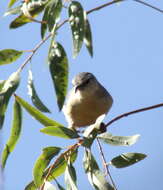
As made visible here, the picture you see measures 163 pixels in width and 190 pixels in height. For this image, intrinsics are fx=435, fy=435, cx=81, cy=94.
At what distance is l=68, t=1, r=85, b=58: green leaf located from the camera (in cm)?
119

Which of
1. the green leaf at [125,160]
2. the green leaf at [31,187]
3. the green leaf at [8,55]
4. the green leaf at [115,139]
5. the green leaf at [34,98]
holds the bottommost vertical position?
the green leaf at [31,187]

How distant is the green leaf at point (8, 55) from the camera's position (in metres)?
1.40

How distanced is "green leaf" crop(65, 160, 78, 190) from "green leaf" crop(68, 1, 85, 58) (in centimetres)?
41

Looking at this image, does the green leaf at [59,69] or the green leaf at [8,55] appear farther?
the green leaf at [8,55]

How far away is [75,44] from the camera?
120 centimetres

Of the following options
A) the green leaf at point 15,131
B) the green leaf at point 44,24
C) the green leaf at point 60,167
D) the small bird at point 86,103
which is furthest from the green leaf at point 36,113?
the small bird at point 86,103

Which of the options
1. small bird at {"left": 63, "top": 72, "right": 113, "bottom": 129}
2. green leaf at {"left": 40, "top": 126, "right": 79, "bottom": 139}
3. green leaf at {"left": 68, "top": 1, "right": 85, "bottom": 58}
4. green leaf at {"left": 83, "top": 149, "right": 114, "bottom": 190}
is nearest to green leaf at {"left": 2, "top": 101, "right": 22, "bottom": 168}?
Result: green leaf at {"left": 40, "top": 126, "right": 79, "bottom": 139}

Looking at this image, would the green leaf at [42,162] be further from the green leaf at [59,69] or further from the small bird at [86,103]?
the small bird at [86,103]

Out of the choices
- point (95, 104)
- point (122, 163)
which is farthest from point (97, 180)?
point (95, 104)

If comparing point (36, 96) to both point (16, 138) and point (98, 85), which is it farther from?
point (98, 85)

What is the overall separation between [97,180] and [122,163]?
0.14 meters

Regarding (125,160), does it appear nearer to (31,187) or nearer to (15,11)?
(31,187)

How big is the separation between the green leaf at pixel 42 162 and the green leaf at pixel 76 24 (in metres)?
0.39

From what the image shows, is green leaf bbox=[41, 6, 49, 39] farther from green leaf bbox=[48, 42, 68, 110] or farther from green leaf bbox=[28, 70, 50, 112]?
green leaf bbox=[28, 70, 50, 112]
